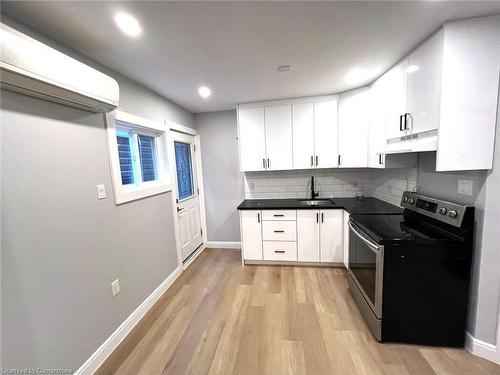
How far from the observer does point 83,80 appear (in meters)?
1.33

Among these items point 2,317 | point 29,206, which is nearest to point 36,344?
point 2,317

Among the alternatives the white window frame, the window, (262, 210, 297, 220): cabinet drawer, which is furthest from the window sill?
(262, 210, 297, 220): cabinet drawer

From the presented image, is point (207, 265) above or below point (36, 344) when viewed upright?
below

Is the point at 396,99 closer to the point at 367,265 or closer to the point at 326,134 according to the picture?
the point at 326,134

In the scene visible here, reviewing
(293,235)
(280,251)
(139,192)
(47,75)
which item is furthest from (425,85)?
(139,192)

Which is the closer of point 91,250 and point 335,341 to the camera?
point 91,250

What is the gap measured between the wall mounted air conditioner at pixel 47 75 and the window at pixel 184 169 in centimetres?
168

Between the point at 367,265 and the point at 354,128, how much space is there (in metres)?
1.79

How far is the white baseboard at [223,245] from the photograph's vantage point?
3.80 metres

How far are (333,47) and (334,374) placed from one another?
7.96 ft

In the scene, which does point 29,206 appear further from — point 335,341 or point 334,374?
point 335,341

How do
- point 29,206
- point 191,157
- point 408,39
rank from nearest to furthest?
1. point 29,206
2. point 408,39
3. point 191,157

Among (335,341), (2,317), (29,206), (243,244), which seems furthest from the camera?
(243,244)

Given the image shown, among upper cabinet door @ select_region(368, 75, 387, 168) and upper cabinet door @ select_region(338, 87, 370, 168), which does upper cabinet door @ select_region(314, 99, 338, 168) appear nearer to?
upper cabinet door @ select_region(338, 87, 370, 168)
